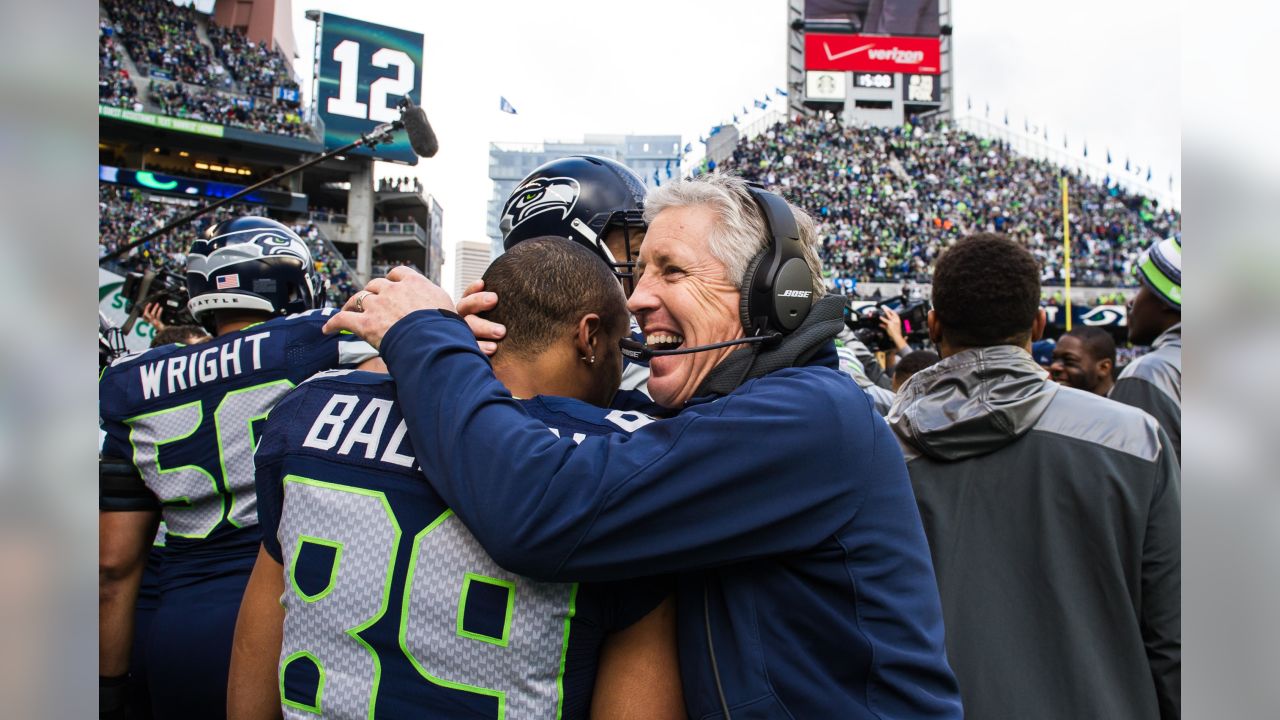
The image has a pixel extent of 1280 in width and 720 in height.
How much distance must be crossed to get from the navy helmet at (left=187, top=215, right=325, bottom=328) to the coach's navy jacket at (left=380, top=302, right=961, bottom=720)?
182 centimetres

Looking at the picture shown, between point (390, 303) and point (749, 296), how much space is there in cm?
62

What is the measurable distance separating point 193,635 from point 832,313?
80.8 inches

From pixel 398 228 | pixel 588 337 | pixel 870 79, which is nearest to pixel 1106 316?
pixel 870 79

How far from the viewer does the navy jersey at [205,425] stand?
8.02 ft

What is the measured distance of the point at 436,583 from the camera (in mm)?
1269

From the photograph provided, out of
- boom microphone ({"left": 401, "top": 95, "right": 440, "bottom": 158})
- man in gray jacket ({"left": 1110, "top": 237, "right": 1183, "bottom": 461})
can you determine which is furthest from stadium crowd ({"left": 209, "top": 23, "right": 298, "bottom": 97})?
man in gray jacket ({"left": 1110, "top": 237, "right": 1183, "bottom": 461})

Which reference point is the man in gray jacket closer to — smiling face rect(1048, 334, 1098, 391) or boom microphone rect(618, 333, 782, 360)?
smiling face rect(1048, 334, 1098, 391)

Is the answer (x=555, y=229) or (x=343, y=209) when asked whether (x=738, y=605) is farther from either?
A: (x=343, y=209)

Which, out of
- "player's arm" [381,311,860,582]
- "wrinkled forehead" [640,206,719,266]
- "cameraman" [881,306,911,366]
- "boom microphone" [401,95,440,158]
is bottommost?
"player's arm" [381,311,860,582]

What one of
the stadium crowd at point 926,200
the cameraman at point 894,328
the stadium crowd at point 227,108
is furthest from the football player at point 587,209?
the stadium crowd at point 227,108

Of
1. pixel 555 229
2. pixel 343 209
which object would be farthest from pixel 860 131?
pixel 555 229

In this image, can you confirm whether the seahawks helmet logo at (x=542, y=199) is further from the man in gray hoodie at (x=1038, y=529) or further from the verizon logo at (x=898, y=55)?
the verizon logo at (x=898, y=55)

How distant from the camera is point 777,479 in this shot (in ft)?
3.91

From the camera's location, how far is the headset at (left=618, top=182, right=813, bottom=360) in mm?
1473
